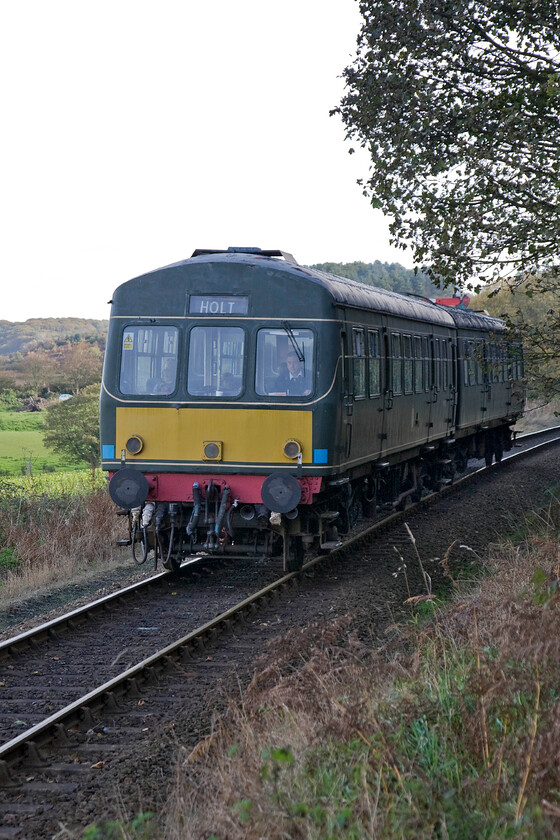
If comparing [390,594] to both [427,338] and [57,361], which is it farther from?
[57,361]

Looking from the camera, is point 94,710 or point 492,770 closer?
point 492,770

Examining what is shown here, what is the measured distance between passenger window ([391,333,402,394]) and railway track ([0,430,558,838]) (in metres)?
4.20

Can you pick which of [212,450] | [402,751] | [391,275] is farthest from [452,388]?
[391,275]

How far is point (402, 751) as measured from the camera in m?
4.62

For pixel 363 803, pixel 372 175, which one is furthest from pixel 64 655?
pixel 372 175

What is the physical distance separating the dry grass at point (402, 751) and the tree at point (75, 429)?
130ft

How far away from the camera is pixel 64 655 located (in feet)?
27.8

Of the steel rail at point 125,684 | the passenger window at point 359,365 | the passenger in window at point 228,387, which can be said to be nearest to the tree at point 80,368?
the passenger window at point 359,365

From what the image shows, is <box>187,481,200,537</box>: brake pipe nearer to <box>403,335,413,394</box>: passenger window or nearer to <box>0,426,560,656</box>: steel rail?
<box>0,426,560,656</box>: steel rail

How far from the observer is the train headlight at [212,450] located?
1074 centimetres

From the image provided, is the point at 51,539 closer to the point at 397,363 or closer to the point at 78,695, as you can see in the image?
the point at 397,363

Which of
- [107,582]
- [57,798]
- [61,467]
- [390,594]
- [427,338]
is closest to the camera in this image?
[57,798]

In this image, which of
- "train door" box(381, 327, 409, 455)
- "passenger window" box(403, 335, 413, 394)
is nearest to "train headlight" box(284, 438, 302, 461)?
A: "train door" box(381, 327, 409, 455)

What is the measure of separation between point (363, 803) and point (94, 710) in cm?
342
